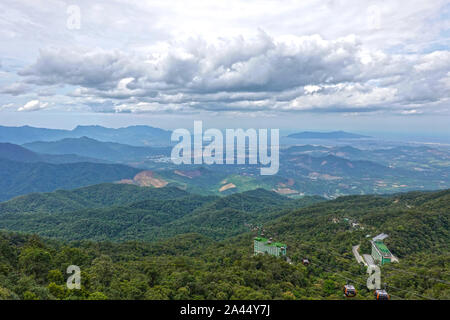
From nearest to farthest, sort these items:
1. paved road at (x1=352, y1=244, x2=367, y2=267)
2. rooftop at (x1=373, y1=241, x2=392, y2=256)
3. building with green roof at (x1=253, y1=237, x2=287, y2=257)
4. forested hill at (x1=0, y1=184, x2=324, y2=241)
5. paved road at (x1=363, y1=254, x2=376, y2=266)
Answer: paved road at (x1=363, y1=254, x2=376, y2=266)
rooftop at (x1=373, y1=241, x2=392, y2=256)
paved road at (x1=352, y1=244, x2=367, y2=267)
building with green roof at (x1=253, y1=237, x2=287, y2=257)
forested hill at (x1=0, y1=184, x2=324, y2=241)

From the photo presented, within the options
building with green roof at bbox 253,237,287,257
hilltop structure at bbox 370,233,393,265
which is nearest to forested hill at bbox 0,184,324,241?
building with green roof at bbox 253,237,287,257

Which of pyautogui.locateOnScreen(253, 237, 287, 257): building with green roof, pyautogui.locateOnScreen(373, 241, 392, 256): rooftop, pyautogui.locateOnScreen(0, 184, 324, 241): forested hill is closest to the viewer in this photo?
pyautogui.locateOnScreen(373, 241, 392, 256): rooftop

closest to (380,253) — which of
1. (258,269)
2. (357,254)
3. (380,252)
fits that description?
(380,252)

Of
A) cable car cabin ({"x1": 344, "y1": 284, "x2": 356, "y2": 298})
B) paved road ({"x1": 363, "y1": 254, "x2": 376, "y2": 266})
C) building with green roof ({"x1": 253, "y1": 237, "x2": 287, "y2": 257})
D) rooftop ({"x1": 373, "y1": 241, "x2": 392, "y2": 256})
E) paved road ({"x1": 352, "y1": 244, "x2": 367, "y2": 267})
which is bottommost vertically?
paved road ({"x1": 352, "y1": 244, "x2": 367, "y2": 267})

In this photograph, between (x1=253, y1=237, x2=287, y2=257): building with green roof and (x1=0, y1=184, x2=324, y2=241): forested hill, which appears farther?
(x1=0, y1=184, x2=324, y2=241): forested hill

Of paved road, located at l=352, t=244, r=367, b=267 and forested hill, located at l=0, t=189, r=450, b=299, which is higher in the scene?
forested hill, located at l=0, t=189, r=450, b=299

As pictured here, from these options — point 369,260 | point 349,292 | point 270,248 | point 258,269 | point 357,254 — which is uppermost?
point 349,292

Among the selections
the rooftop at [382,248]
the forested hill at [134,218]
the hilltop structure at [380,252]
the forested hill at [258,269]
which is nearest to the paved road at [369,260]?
the hilltop structure at [380,252]

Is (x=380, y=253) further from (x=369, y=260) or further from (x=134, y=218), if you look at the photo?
(x=134, y=218)

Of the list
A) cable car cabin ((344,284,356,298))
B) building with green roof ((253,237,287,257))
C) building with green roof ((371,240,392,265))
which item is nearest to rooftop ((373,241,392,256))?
building with green roof ((371,240,392,265))

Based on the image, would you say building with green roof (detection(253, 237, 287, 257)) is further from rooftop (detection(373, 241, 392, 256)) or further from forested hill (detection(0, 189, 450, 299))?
rooftop (detection(373, 241, 392, 256))

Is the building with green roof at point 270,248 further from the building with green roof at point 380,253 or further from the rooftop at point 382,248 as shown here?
the rooftop at point 382,248
